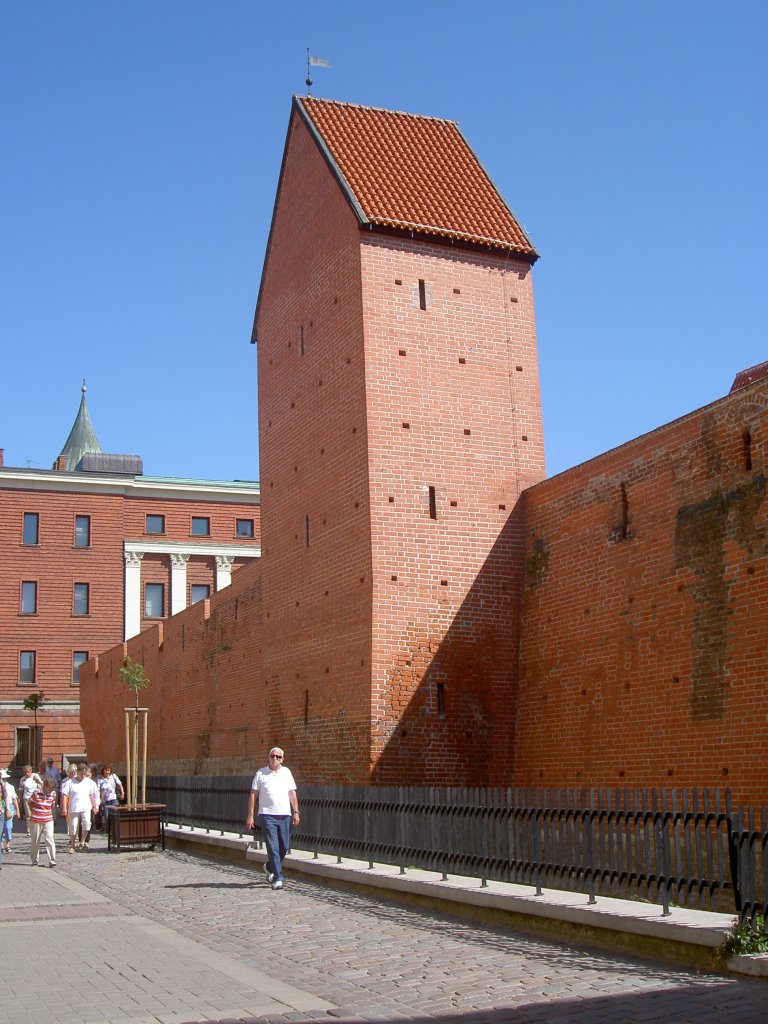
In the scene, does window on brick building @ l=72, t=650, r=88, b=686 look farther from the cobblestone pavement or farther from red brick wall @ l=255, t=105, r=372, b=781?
the cobblestone pavement

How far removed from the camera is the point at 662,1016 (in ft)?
21.4

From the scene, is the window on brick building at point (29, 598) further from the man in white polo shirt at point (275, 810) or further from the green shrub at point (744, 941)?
the green shrub at point (744, 941)

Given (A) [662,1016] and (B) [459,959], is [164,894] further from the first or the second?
(A) [662,1016]

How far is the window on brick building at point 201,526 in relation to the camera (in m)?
56.0

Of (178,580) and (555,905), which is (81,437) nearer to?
(178,580)

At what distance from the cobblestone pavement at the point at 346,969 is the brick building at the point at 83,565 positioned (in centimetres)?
3799

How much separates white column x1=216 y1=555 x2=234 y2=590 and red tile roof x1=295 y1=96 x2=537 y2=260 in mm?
A: 34540

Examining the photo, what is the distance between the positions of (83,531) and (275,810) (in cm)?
4078

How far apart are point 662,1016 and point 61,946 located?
5270mm

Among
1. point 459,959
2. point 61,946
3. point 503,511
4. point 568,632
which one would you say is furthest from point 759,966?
point 503,511

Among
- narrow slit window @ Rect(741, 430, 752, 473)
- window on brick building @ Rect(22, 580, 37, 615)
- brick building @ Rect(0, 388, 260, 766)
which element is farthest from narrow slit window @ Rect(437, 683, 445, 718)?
window on brick building @ Rect(22, 580, 37, 615)

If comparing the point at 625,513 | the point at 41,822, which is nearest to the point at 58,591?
the point at 41,822

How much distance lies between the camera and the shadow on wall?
17500mm

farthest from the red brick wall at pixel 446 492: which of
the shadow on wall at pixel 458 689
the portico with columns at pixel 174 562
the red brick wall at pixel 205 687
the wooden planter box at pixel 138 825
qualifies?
the portico with columns at pixel 174 562
